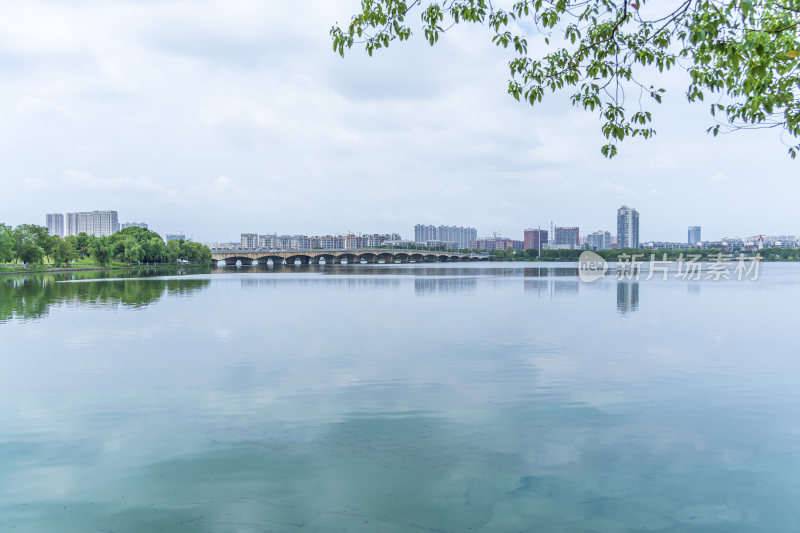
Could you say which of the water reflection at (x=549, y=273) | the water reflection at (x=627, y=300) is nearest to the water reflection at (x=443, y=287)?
the water reflection at (x=627, y=300)

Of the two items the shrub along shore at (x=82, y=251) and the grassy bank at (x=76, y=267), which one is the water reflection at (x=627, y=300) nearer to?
the shrub along shore at (x=82, y=251)

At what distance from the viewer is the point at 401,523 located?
22.1 ft

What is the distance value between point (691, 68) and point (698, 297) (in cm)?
3750

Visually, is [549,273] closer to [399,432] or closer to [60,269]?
[60,269]

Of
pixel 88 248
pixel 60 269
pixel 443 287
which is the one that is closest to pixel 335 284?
pixel 443 287

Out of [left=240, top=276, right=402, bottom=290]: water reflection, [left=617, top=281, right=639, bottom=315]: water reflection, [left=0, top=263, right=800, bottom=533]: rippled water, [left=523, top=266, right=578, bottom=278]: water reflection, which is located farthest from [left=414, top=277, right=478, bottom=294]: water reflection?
[left=0, top=263, right=800, bottom=533]: rippled water

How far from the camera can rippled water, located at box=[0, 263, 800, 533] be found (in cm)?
706

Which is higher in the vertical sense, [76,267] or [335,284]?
[76,267]

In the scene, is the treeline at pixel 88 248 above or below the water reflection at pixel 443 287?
above

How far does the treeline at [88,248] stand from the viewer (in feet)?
281

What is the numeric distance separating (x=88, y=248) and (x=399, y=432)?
11852 centimetres

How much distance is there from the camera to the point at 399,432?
32.4 ft

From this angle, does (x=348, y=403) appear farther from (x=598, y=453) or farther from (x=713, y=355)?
(x=713, y=355)

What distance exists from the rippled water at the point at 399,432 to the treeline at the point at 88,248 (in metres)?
77.1
